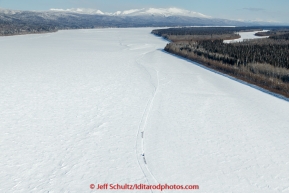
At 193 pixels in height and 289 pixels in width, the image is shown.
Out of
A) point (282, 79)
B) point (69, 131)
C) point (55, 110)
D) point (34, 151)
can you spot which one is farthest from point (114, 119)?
point (282, 79)

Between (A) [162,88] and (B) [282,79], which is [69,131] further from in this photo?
(B) [282,79]

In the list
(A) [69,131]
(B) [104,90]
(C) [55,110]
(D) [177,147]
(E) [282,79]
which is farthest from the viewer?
(E) [282,79]

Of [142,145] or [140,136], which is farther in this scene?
[140,136]

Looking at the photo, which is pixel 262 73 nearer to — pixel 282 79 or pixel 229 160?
pixel 282 79

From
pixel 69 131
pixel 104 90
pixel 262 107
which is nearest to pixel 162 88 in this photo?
pixel 104 90

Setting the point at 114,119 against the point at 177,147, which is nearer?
the point at 177,147

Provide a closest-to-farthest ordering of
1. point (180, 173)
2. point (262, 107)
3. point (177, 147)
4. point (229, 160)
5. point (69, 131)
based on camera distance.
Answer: point (180, 173) < point (229, 160) < point (177, 147) < point (69, 131) < point (262, 107)
